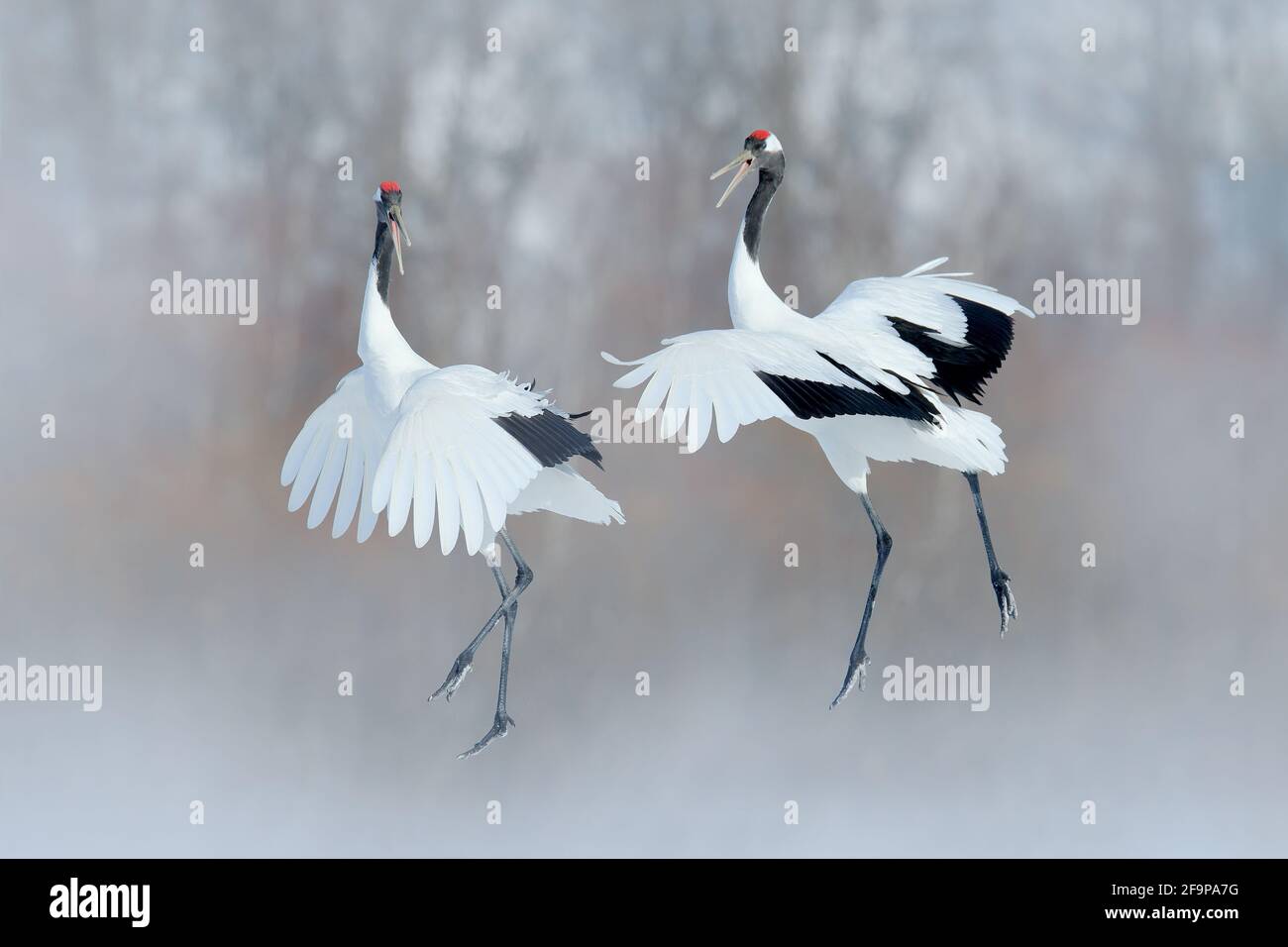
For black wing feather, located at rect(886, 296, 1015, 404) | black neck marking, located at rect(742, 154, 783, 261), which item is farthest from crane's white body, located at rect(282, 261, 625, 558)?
black wing feather, located at rect(886, 296, 1015, 404)

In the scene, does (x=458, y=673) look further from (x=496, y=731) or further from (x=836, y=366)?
(x=836, y=366)

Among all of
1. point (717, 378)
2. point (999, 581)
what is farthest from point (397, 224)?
point (999, 581)

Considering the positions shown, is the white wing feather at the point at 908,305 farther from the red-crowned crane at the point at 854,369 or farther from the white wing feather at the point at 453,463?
the white wing feather at the point at 453,463

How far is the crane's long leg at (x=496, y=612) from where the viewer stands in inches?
274

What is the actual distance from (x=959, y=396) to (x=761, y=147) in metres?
1.30

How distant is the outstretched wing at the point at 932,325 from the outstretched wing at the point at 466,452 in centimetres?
125

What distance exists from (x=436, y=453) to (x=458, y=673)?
1203 mm

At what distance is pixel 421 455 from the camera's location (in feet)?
20.1

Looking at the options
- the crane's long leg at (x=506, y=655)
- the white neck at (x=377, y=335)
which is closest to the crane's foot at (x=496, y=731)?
the crane's long leg at (x=506, y=655)

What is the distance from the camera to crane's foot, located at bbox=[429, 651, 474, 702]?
6938 mm

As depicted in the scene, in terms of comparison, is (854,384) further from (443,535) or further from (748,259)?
(443,535)

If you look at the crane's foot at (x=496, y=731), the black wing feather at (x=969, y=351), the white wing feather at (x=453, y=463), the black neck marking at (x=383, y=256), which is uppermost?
the black neck marking at (x=383, y=256)

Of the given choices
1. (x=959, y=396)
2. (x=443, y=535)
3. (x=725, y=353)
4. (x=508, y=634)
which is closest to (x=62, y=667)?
(x=508, y=634)

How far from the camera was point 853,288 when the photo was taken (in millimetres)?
7355
